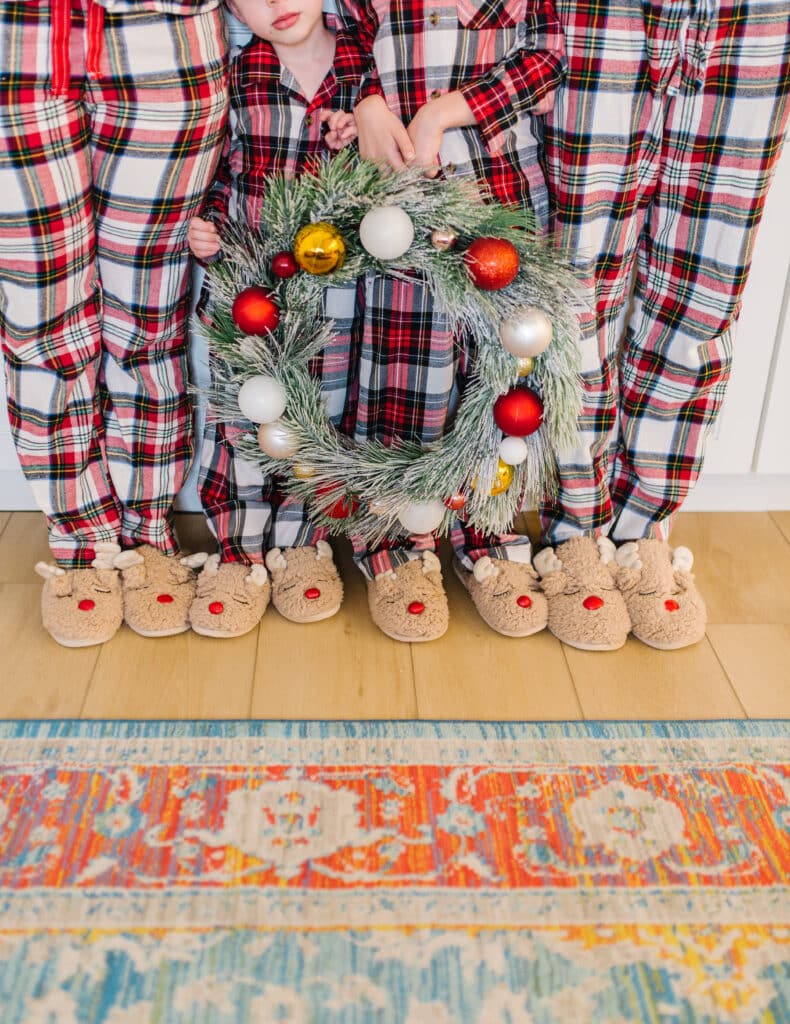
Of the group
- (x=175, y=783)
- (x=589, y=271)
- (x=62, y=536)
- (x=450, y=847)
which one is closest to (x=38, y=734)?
(x=175, y=783)

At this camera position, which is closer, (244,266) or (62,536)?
(244,266)

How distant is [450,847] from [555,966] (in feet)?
0.56

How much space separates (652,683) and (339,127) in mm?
Result: 850

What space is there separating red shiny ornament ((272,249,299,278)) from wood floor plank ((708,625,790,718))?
81cm

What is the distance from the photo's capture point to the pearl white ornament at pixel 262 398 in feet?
3.85

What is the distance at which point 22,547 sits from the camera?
158cm

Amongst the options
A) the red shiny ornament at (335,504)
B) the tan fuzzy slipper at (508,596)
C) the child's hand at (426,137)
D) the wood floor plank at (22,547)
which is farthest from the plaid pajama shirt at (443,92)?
the wood floor plank at (22,547)

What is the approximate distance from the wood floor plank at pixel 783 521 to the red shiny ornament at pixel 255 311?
1.02m

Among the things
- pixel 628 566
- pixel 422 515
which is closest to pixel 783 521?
pixel 628 566

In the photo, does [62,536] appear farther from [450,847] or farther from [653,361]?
[653,361]

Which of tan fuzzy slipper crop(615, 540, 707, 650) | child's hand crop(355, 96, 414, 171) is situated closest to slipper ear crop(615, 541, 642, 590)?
tan fuzzy slipper crop(615, 540, 707, 650)

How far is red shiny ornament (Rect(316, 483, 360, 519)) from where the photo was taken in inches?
49.9

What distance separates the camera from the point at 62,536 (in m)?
1.41

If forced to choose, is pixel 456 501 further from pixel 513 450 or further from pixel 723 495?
pixel 723 495
